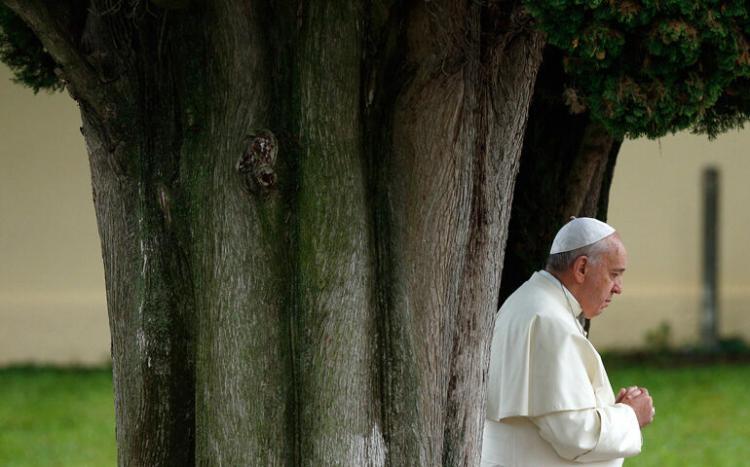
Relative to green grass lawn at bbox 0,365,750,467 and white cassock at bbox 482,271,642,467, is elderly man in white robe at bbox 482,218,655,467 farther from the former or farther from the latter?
green grass lawn at bbox 0,365,750,467

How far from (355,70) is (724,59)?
3.99 feet

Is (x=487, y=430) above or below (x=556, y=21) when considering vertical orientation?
below

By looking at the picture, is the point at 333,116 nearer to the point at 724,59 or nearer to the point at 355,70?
the point at 355,70

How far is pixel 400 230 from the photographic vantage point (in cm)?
432

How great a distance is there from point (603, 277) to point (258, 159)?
5.37 feet

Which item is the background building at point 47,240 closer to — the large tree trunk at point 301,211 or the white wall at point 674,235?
the white wall at point 674,235

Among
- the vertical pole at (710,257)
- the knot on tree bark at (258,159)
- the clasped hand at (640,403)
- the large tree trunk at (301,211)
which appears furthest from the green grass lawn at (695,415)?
the knot on tree bark at (258,159)

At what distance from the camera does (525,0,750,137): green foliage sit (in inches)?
143

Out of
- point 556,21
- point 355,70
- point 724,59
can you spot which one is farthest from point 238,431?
point 724,59

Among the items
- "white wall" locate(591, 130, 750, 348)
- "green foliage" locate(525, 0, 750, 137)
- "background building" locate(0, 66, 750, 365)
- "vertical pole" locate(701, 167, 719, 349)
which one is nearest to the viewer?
"green foliage" locate(525, 0, 750, 137)

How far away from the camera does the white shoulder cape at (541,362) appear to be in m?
4.76

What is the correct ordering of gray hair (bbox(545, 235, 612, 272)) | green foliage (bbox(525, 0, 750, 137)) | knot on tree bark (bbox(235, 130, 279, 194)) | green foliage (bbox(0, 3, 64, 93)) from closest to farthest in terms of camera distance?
green foliage (bbox(525, 0, 750, 137))
knot on tree bark (bbox(235, 130, 279, 194))
green foliage (bbox(0, 3, 64, 93))
gray hair (bbox(545, 235, 612, 272))

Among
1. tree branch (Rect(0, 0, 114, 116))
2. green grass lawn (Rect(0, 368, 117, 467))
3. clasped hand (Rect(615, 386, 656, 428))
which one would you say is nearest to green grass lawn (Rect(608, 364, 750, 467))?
green grass lawn (Rect(0, 368, 117, 467))

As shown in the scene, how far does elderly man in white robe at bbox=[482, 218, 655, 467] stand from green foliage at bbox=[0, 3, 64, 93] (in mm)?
2047
